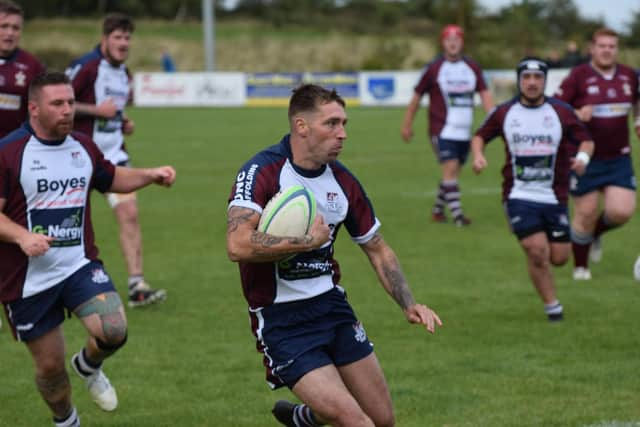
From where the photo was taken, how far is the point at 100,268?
6.49 m

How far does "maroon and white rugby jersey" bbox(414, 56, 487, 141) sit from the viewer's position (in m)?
15.3

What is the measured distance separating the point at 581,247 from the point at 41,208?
252 inches

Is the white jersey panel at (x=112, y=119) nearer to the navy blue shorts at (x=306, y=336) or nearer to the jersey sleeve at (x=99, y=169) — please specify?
the jersey sleeve at (x=99, y=169)

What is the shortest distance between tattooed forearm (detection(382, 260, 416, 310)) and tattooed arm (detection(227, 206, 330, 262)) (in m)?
0.65

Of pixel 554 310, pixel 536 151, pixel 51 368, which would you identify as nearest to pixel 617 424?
pixel 554 310

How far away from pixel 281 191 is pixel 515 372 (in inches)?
118

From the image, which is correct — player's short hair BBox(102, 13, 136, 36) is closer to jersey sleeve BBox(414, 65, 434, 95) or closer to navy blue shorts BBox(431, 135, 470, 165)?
jersey sleeve BBox(414, 65, 434, 95)

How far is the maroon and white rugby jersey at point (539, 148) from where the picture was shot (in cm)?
932

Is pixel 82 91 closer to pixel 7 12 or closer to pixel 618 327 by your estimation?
pixel 7 12

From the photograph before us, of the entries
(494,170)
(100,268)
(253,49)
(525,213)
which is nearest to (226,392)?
(100,268)

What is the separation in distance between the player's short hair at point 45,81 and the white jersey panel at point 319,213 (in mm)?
1677

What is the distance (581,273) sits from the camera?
36.9ft

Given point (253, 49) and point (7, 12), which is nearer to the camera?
point (7, 12)

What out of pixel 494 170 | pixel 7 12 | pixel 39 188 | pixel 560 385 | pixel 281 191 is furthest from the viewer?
pixel 494 170
